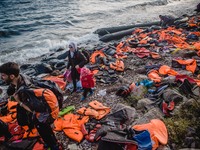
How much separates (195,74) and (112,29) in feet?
41.6

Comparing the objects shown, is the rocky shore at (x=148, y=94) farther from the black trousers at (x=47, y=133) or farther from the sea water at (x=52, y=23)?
the sea water at (x=52, y=23)

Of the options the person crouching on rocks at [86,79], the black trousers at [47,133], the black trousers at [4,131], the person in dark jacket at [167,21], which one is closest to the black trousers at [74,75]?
the person crouching on rocks at [86,79]

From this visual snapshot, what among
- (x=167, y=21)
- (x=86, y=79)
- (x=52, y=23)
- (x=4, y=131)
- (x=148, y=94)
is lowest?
(x=4, y=131)

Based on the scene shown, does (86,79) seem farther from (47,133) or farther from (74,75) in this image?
(47,133)

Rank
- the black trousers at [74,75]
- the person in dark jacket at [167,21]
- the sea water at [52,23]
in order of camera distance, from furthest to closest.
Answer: the sea water at [52,23] < the person in dark jacket at [167,21] < the black trousers at [74,75]

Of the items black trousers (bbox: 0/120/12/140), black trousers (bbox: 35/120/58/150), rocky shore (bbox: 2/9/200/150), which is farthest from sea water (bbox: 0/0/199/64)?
black trousers (bbox: 35/120/58/150)

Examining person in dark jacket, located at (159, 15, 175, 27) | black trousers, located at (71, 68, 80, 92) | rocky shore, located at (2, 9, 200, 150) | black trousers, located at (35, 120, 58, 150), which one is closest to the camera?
black trousers, located at (35, 120, 58, 150)

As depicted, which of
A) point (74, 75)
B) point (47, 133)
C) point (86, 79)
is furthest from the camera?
point (74, 75)

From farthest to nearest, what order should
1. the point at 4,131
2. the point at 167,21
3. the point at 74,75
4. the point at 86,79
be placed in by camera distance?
1. the point at 167,21
2. the point at 74,75
3. the point at 86,79
4. the point at 4,131

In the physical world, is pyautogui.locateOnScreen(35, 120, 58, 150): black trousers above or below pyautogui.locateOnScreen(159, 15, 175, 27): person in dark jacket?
below

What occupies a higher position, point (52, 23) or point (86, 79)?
point (86, 79)

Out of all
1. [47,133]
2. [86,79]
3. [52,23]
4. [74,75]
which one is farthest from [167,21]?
[52,23]

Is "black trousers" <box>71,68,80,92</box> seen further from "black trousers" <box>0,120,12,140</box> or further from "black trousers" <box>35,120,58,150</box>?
"black trousers" <box>35,120,58,150</box>

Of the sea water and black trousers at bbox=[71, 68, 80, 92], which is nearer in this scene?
black trousers at bbox=[71, 68, 80, 92]
